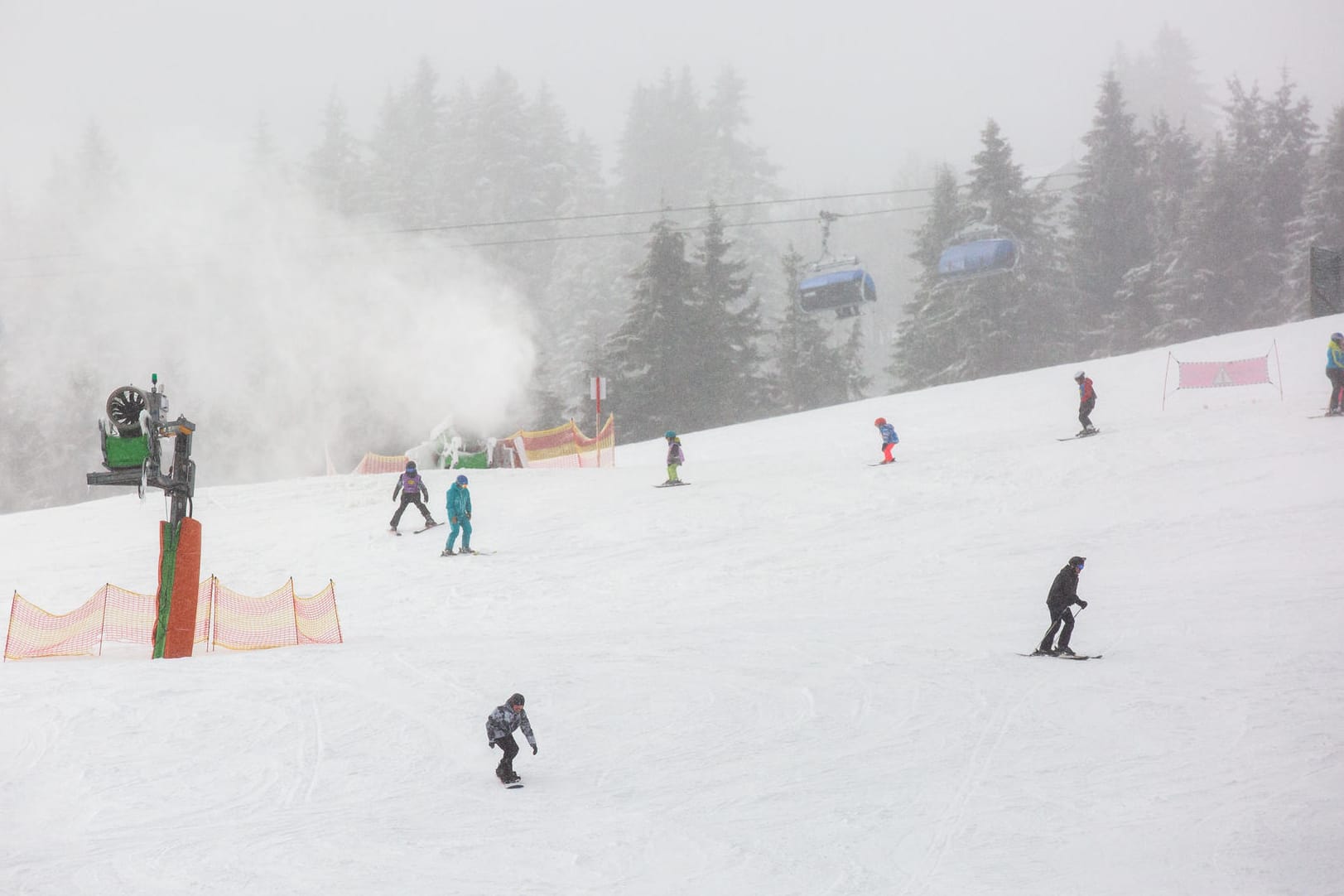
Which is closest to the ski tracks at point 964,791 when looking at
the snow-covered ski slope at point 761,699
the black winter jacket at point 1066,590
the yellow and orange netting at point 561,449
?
the snow-covered ski slope at point 761,699

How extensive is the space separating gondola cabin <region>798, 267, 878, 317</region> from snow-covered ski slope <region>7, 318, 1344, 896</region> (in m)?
16.4

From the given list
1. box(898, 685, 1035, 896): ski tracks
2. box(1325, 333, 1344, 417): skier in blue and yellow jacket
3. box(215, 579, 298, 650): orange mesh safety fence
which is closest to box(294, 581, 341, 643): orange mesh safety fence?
box(215, 579, 298, 650): orange mesh safety fence

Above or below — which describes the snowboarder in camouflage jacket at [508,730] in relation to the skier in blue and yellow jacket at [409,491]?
below

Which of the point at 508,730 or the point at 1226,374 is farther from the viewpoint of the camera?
the point at 1226,374

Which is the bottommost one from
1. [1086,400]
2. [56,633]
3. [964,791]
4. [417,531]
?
[964,791]

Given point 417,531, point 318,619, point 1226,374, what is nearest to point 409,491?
point 417,531

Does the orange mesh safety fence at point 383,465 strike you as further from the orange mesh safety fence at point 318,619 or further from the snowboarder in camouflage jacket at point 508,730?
the snowboarder in camouflage jacket at point 508,730

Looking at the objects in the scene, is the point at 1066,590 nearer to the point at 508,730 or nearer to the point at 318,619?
the point at 508,730

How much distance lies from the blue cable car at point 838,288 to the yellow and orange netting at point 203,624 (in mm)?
24748

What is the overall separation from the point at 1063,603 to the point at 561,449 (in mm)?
20263

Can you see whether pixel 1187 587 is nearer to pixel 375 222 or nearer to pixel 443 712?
pixel 443 712

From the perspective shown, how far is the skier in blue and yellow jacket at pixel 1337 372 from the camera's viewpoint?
21.2 meters

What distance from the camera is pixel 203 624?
1727 centimetres

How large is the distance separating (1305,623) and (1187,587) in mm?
2345
